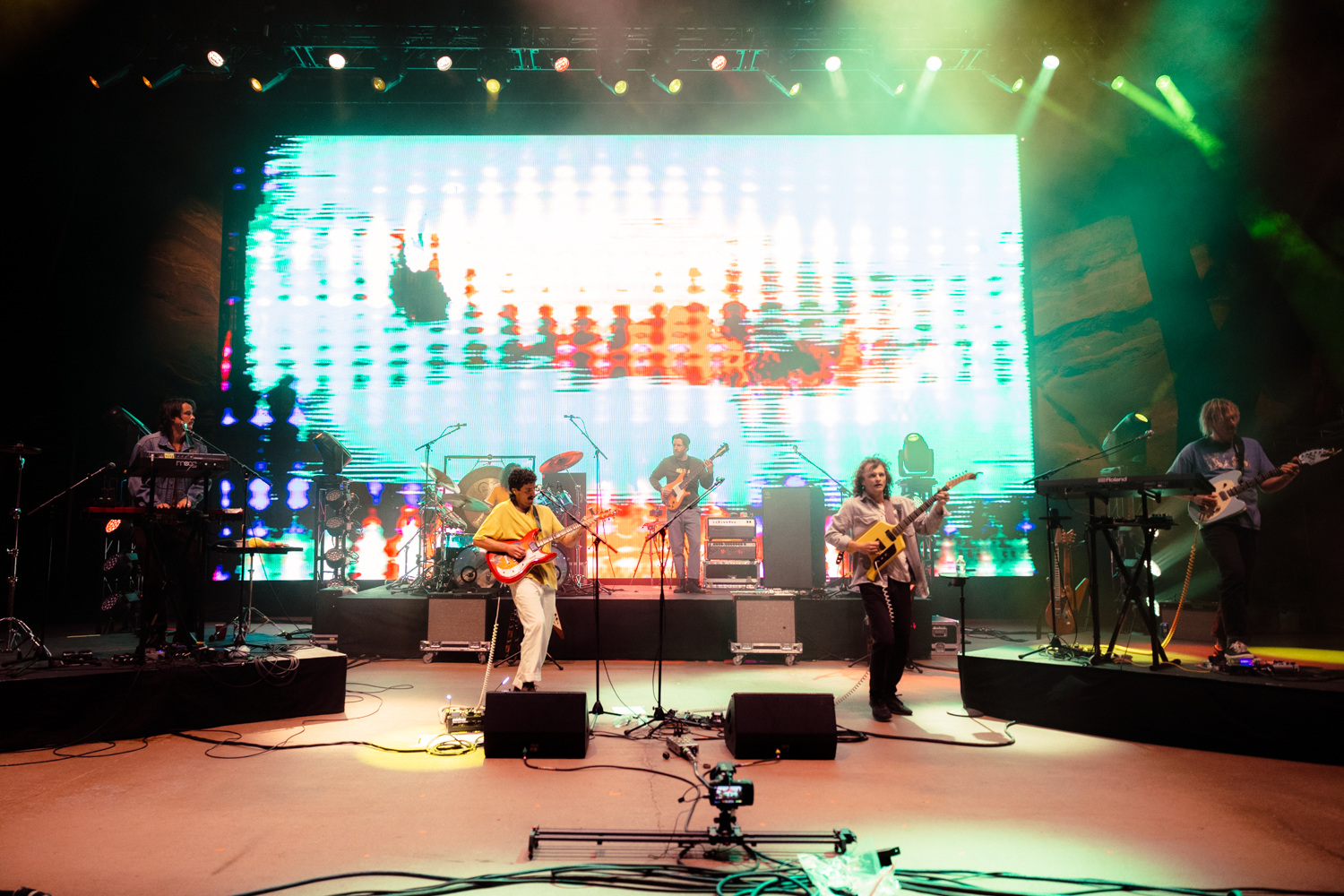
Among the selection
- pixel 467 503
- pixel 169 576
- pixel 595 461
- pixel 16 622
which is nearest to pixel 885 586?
pixel 467 503

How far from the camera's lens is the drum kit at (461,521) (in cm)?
811

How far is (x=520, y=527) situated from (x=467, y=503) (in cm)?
307

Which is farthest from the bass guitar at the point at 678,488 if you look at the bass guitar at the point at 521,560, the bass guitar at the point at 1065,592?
the bass guitar at the point at 1065,592

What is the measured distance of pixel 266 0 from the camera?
9.01 m

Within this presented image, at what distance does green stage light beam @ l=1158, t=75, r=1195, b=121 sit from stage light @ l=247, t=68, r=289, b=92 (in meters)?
10.8

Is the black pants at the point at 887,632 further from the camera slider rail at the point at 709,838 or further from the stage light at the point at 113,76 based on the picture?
the stage light at the point at 113,76

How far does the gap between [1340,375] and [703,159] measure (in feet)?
25.1

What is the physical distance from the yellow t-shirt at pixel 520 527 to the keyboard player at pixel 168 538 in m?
2.11

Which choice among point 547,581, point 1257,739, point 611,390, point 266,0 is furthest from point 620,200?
point 1257,739

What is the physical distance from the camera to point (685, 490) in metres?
8.91

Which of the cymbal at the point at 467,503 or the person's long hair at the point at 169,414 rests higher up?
the person's long hair at the point at 169,414

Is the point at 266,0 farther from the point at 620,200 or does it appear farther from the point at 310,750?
the point at 310,750

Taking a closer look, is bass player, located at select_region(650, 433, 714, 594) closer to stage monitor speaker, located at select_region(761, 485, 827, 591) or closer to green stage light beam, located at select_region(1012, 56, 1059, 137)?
stage monitor speaker, located at select_region(761, 485, 827, 591)

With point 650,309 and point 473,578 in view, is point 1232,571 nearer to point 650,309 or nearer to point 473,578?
point 473,578
